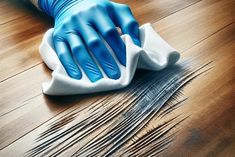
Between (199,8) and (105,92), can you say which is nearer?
(105,92)

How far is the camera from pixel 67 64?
610mm

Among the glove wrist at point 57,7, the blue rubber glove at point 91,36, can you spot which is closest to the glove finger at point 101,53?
the blue rubber glove at point 91,36

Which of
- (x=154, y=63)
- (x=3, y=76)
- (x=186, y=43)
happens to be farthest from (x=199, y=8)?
(x=3, y=76)

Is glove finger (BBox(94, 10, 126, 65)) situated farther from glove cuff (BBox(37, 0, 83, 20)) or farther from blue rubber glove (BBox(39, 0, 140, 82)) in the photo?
glove cuff (BBox(37, 0, 83, 20))

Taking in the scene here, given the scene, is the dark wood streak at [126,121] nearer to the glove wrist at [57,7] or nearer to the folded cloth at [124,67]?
the folded cloth at [124,67]

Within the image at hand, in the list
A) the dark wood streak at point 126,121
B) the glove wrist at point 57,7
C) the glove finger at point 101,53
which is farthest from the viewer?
the glove wrist at point 57,7

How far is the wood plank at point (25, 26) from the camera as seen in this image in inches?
27.2

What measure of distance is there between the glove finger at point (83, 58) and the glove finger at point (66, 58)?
0.05 feet

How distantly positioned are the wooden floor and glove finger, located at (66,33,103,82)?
2.0 inches

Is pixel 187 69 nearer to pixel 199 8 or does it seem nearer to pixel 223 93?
pixel 223 93

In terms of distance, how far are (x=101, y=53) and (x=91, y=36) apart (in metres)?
0.05

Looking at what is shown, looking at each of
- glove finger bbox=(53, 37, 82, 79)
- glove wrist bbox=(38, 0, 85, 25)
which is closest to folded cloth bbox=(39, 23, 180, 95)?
glove finger bbox=(53, 37, 82, 79)

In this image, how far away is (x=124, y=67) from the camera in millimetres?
605

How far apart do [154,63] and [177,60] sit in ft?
0.23
